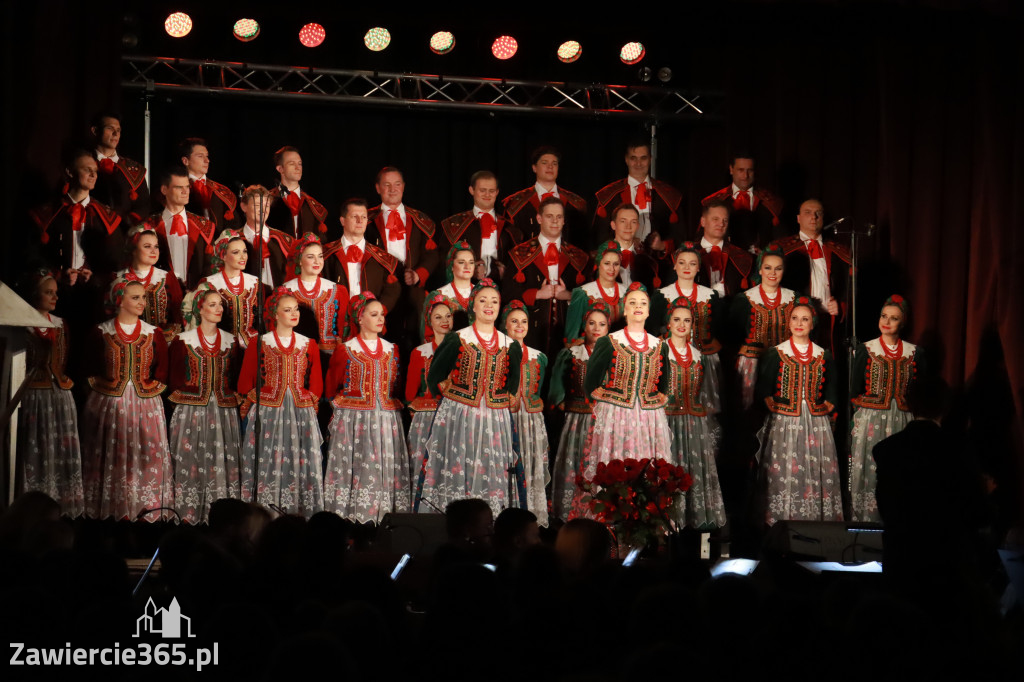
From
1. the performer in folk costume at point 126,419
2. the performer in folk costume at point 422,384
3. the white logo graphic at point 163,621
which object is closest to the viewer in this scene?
the white logo graphic at point 163,621

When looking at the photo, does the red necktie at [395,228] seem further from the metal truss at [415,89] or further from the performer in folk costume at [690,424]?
the performer in folk costume at [690,424]

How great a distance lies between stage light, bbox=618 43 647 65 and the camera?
30.8ft

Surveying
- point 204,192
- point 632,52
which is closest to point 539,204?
point 632,52

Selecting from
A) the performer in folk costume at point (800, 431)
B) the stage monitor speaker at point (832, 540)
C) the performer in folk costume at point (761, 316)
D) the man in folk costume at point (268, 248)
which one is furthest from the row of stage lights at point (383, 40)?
the stage monitor speaker at point (832, 540)

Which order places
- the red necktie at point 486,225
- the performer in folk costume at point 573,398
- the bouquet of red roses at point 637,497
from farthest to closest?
the red necktie at point 486,225
the performer in folk costume at point 573,398
the bouquet of red roses at point 637,497

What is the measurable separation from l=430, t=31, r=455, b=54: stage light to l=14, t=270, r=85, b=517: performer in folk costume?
318cm

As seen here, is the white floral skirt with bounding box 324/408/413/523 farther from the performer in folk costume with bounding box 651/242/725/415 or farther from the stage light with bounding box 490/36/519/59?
the stage light with bounding box 490/36/519/59

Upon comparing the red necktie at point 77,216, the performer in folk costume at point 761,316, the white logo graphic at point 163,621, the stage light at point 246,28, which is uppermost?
the stage light at point 246,28

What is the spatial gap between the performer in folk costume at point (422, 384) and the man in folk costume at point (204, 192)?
5.39ft

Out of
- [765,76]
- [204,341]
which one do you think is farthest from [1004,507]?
[204,341]

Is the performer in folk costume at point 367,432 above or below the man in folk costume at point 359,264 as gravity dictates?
below

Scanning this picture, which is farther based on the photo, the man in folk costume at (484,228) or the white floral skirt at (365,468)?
the man in folk costume at (484,228)

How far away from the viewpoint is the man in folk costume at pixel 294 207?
27.9 ft

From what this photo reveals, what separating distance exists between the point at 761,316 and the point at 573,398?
4.82 feet
